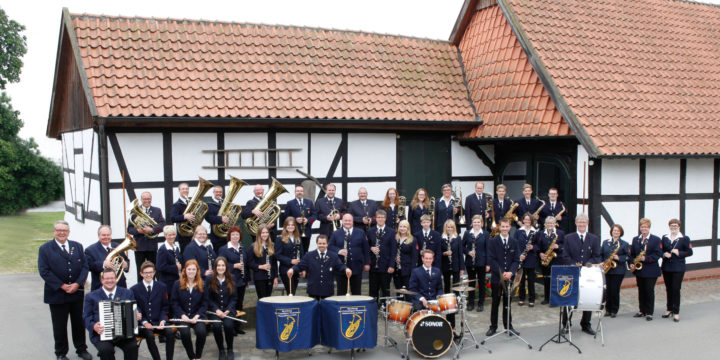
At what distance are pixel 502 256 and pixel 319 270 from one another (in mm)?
2926

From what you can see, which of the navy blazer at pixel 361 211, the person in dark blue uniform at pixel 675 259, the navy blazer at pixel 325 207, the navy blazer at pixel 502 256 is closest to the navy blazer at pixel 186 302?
the navy blazer at pixel 325 207

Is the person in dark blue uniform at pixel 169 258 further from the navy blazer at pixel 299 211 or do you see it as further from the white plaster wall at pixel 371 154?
the white plaster wall at pixel 371 154

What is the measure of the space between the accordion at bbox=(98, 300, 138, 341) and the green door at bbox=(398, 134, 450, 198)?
7.56 m

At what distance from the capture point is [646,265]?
1022cm

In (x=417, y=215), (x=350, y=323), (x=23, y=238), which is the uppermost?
(x=417, y=215)

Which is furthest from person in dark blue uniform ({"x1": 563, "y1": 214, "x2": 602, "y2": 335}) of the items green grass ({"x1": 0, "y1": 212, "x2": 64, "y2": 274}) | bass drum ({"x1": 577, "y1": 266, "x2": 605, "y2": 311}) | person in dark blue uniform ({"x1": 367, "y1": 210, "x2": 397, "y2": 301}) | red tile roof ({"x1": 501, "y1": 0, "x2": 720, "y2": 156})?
green grass ({"x1": 0, "y1": 212, "x2": 64, "y2": 274})

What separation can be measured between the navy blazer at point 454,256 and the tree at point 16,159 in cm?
2477

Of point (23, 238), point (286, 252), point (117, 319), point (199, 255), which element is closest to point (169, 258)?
point (199, 255)

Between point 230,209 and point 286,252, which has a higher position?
point 230,209

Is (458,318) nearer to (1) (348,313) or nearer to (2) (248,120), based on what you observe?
(1) (348,313)

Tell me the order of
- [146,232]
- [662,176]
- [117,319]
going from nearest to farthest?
[117,319] → [146,232] → [662,176]

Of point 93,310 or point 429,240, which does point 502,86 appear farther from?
point 93,310

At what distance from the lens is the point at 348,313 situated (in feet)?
26.5

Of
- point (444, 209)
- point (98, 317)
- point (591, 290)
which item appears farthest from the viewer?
point (444, 209)
